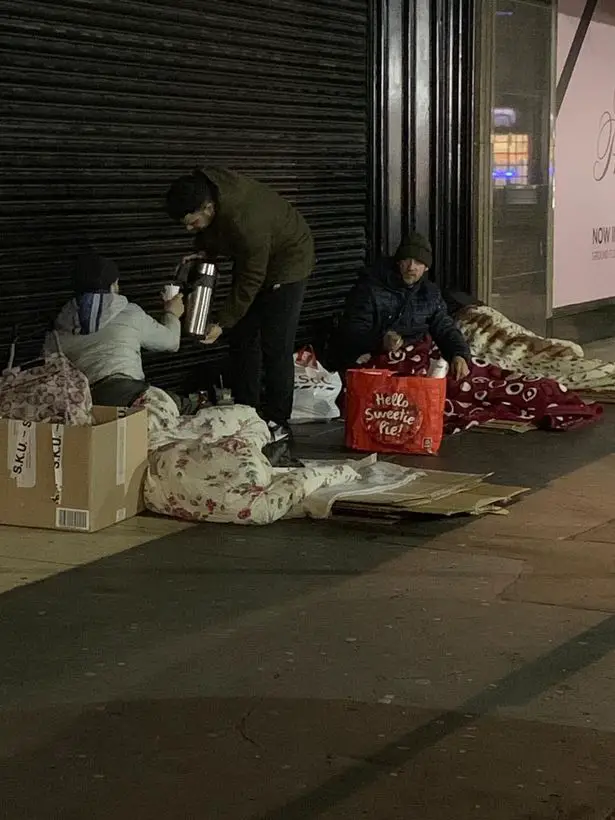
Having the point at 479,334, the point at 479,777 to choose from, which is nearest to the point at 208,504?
the point at 479,777

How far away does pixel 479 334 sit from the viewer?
9.44 meters

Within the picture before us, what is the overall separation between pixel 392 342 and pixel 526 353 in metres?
1.98

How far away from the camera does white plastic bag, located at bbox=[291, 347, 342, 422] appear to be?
26.5 feet

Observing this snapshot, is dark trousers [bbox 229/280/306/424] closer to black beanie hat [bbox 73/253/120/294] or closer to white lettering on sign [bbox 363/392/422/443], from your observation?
white lettering on sign [bbox 363/392/422/443]

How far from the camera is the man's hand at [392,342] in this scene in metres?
7.71

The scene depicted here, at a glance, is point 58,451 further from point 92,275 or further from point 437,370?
point 437,370

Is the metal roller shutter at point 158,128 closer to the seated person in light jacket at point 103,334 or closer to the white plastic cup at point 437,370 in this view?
the seated person in light jacket at point 103,334

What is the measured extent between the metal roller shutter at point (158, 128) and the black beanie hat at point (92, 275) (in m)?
0.72

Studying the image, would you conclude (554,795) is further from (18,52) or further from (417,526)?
(18,52)

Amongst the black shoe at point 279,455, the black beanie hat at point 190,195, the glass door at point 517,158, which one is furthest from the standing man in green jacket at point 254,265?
the glass door at point 517,158

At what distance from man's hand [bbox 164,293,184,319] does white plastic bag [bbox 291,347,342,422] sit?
1.61 m

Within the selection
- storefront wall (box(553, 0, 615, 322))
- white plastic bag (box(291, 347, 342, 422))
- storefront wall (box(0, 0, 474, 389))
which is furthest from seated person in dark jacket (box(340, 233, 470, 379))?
storefront wall (box(553, 0, 615, 322))

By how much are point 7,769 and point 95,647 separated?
2.93 feet

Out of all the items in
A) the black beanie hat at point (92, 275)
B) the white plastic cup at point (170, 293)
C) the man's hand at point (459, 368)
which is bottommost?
the man's hand at point (459, 368)
